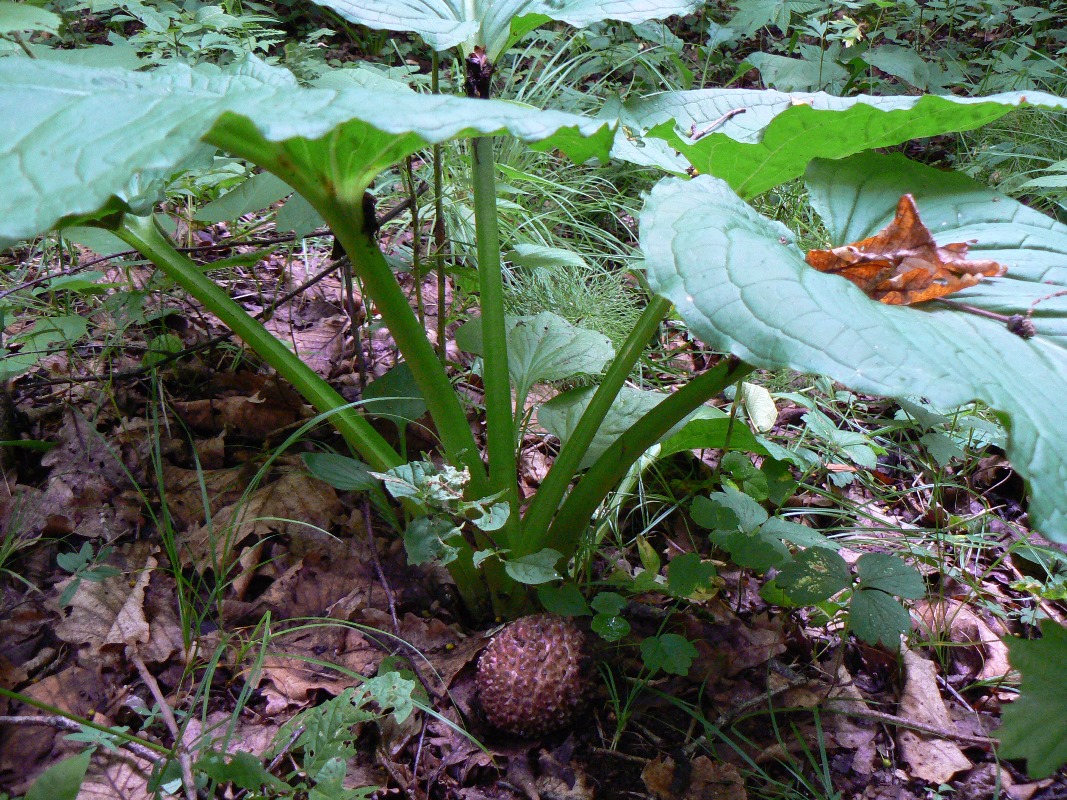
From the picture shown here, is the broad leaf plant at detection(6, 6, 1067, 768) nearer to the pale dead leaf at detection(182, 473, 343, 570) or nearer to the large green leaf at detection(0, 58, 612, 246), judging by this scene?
the large green leaf at detection(0, 58, 612, 246)

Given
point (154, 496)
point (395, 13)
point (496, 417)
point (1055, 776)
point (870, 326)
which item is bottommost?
point (1055, 776)

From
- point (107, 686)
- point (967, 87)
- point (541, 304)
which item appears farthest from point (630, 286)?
point (967, 87)

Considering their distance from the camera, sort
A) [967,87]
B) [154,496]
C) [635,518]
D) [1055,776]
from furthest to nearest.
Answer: [967,87] → [635,518] → [154,496] → [1055,776]

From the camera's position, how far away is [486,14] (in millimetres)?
1333

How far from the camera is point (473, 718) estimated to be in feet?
4.00

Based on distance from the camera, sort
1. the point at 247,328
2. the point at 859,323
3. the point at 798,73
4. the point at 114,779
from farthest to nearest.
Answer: the point at 798,73 → the point at 247,328 → the point at 114,779 → the point at 859,323

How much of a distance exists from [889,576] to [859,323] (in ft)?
1.95

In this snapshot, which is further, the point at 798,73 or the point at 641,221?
the point at 798,73

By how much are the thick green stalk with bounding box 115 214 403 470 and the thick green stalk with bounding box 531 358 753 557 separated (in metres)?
0.33

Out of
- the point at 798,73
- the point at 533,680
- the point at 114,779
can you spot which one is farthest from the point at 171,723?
the point at 798,73

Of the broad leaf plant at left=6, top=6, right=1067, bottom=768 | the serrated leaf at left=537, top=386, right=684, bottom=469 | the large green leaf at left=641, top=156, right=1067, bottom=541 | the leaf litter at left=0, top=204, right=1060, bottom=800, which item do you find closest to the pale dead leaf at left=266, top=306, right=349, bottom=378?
the leaf litter at left=0, top=204, right=1060, bottom=800

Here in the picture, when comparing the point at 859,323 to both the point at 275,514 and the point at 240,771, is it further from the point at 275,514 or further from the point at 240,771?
the point at 275,514

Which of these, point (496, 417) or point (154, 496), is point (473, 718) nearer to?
point (496, 417)

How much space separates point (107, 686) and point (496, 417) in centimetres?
83
